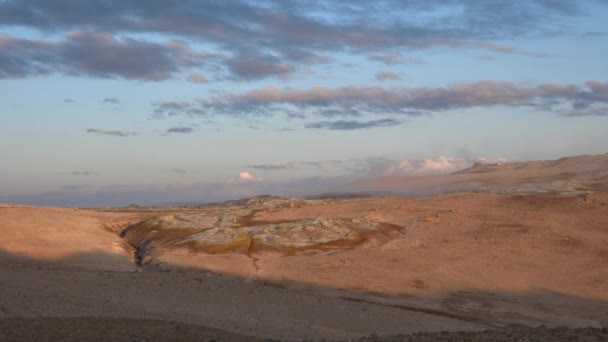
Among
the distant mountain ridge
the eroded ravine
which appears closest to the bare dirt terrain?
the eroded ravine

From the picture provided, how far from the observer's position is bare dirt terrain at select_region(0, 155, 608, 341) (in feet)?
54.6

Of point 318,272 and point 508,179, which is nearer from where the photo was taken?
point 318,272

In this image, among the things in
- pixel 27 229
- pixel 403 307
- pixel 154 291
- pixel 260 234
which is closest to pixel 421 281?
pixel 403 307

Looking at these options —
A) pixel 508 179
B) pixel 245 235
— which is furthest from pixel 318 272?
pixel 508 179

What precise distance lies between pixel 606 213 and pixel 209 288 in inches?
1008

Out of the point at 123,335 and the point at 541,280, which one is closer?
the point at 123,335

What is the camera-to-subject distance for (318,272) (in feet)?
96.8

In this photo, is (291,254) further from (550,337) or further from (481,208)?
(550,337)

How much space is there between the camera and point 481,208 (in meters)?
41.5

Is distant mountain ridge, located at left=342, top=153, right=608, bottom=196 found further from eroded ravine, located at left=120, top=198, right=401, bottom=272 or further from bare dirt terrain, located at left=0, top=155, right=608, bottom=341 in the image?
eroded ravine, located at left=120, top=198, right=401, bottom=272

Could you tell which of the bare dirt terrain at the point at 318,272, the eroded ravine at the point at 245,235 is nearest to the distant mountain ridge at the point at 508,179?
the bare dirt terrain at the point at 318,272

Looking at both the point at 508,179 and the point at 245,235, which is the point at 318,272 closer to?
the point at 245,235

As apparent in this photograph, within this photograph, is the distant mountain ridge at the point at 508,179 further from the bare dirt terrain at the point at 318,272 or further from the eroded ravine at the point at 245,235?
the eroded ravine at the point at 245,235

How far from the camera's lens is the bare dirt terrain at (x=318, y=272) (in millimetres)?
16656
